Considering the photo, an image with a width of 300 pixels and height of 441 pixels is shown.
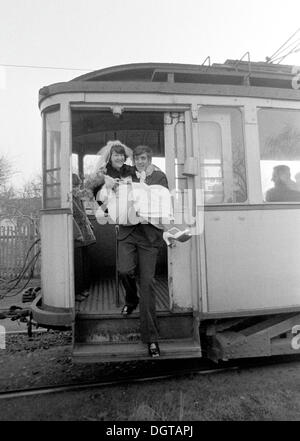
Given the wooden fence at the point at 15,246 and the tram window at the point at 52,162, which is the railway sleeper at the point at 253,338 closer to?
the tram window at the point at 52,162

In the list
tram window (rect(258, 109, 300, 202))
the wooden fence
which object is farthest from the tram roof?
the wooden fence

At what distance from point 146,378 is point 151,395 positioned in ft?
0.95

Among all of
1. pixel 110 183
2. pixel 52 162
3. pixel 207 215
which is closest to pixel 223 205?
pixel 207 215

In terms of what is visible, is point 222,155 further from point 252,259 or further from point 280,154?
point 252,259

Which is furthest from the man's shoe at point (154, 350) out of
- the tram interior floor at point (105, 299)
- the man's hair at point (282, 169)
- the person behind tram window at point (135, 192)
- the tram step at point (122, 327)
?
the man's hair at point (282, 169)

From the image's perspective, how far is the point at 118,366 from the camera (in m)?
4.29

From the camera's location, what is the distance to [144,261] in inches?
137

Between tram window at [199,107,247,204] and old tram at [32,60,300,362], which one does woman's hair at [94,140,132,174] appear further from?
tram window at [199,107,247,204]

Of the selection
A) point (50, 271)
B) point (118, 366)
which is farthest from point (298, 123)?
point (118, 366)

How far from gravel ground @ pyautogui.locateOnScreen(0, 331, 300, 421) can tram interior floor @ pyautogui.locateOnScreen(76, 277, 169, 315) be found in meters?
0.79

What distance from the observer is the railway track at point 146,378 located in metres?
3.55

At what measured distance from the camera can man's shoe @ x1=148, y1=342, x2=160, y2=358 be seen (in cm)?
332

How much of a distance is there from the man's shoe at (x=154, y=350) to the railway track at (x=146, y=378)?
0.61 meters
